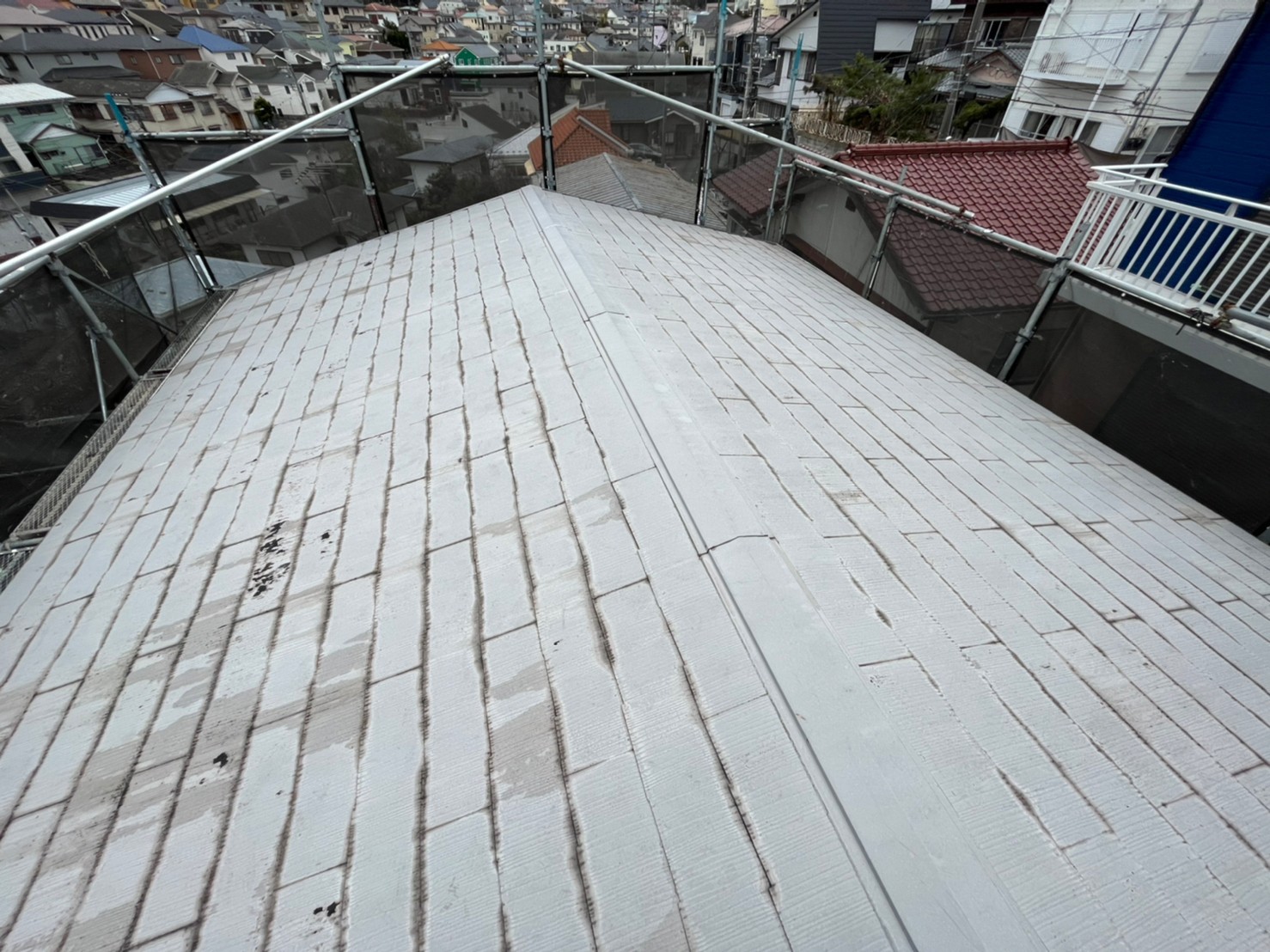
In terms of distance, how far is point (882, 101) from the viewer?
23.8 m

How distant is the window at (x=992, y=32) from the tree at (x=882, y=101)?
29.3 ft

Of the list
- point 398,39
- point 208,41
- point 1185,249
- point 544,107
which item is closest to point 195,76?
point 208,41

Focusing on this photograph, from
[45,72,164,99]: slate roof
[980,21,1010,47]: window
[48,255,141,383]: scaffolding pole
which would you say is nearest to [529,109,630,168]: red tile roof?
[48,255,141,383]: scaffolding pole

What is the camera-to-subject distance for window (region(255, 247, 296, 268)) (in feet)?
23.4

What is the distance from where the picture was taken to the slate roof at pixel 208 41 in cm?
4836

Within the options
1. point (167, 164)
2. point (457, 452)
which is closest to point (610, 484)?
point (457, 452)

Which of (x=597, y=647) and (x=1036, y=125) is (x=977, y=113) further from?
(x=597, y=647)

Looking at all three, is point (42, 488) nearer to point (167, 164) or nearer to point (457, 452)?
point (457, 452)

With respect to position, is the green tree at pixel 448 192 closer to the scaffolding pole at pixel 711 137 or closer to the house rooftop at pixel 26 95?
the scaffolding pole at pixel 711 137

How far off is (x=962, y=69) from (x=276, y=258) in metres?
32.6

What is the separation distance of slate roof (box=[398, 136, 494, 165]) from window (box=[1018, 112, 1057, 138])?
2427 cm

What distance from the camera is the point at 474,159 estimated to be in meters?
7.66

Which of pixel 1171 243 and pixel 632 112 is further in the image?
pixel 632 112

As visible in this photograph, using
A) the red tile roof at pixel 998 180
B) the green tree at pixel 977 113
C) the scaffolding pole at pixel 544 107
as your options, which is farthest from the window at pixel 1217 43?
the scaffolding pole at pixel 544 107
